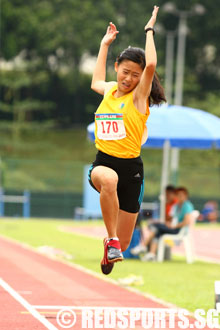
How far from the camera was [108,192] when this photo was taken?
6.33 metres

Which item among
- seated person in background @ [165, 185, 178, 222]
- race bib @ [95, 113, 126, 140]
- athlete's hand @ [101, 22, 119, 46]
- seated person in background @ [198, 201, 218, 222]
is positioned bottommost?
seated person in background @ [198, 201, 218, 222]

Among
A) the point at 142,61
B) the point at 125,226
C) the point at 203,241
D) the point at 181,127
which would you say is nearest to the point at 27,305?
the point at 125,226

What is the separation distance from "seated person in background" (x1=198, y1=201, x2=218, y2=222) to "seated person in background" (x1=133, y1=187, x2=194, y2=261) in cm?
1782

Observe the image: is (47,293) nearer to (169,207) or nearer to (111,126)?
(111,126)

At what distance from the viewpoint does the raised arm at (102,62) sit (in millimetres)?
6859

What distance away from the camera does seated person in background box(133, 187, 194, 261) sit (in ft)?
49.8

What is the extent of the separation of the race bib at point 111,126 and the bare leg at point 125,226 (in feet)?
2.22

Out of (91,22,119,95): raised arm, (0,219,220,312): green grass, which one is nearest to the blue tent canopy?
(0,219,220,312): green grass

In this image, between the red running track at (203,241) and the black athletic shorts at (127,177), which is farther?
the red running track at (203,241)

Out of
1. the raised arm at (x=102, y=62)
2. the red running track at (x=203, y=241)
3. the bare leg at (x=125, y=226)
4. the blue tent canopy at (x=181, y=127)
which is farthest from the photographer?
the red running track at (x=203, y=241)

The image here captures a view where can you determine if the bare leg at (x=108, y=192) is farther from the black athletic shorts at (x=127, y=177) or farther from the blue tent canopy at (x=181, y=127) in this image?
the blue tent canopy at (x=181, y=127)

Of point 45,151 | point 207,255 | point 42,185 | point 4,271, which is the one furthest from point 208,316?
point 45,151

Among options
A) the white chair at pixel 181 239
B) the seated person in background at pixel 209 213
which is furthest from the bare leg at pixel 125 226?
the seated person in background at pixel 209 213

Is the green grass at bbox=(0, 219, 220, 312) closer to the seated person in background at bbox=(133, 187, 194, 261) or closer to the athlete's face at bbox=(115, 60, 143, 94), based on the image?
the seated person in background at bbox=(133, 187, 194, 261)
